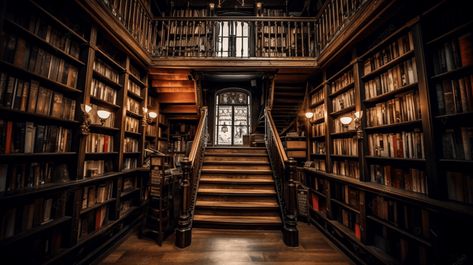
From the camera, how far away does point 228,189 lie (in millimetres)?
3412

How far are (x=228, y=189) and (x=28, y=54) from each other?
292 centimetres

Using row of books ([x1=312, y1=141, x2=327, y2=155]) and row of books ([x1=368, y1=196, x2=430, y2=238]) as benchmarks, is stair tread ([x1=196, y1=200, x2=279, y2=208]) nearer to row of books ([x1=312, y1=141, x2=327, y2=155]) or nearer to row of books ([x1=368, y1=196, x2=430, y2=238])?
row of books ([x1=368, y1=196, x2=430, y2=238])

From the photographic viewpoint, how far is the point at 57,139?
6.77ft

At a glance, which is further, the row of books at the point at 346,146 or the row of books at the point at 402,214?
the row of books at the point at 346,146

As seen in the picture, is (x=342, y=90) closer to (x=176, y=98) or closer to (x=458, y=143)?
(x=458, y=143)

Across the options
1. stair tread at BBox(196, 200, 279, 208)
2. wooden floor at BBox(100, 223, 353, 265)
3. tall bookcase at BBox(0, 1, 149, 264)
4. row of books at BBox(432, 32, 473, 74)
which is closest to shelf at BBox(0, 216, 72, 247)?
tall bookcase at BBox(0, 1, 149, 264)

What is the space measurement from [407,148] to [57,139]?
3.60 m

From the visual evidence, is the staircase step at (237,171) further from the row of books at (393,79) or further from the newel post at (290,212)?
the row of books at (393,79)

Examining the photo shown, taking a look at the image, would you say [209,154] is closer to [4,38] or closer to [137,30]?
[137,30]

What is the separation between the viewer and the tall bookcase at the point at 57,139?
1.63 meters

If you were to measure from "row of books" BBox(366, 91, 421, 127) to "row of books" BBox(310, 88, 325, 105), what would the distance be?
135 cm

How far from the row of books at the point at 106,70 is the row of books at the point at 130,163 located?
1320mm

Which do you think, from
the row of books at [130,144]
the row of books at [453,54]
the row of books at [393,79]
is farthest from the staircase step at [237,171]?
the row of books at [453,54]

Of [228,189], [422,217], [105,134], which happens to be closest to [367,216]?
[422,217]
